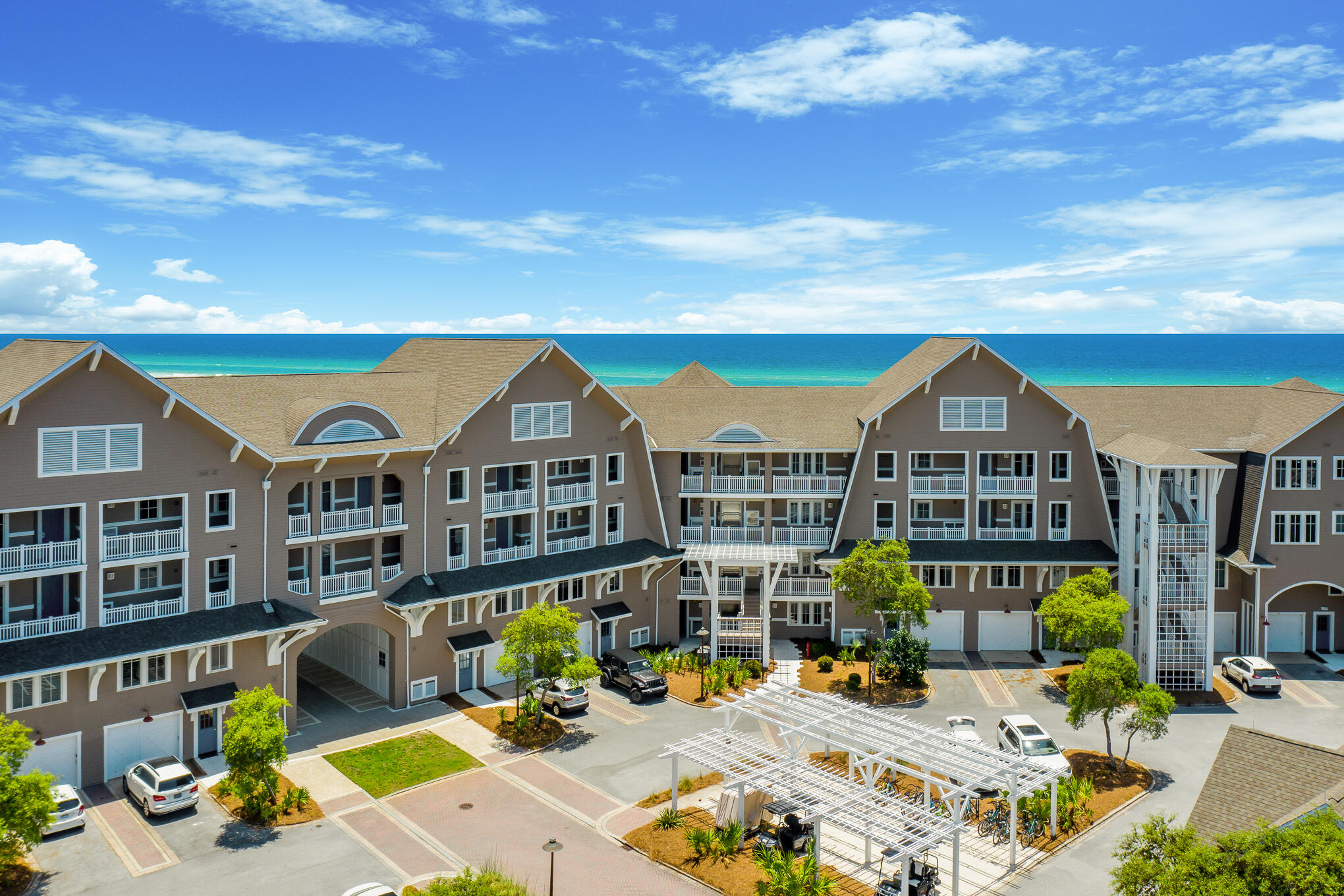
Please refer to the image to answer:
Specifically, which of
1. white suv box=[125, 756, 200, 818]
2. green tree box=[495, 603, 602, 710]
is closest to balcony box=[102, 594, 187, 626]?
white suv box=[125, 756, 200, 818]

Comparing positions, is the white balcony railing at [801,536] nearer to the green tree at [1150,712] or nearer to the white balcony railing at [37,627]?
the green tree at [1150,712]

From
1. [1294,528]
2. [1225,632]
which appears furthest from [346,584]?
[1294,528]

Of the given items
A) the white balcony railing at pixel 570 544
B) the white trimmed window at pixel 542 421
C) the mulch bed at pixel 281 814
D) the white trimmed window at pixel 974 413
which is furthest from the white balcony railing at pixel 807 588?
the mulch bed at pixel 281 814

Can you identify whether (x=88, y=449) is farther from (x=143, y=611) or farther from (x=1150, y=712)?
(x=1150, y=712)

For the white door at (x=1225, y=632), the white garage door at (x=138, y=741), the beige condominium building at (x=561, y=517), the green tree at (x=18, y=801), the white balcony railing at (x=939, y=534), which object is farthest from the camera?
the white balcony railing at (x=939, y=534)

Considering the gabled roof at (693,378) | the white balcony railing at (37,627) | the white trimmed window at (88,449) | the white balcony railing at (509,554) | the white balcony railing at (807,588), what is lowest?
the white balcony railing at (807,588)

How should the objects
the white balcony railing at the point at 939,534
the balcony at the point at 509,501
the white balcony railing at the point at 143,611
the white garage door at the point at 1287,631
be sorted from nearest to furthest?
the white balcony railing at the point at 143,611 → the balcony at the point at 509,501 → the white garage door at the point at 1287,631 → the white balcony railing at the point at 939,534
